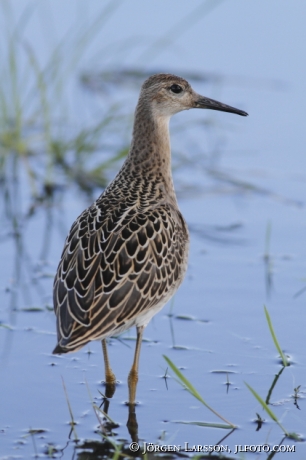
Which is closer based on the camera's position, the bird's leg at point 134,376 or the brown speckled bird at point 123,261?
the brown speckled bird at point 123,261

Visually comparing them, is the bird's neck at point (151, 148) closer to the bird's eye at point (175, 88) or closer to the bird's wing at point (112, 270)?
the bird's eye at point (175, 88)

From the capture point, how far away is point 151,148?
7.33 m

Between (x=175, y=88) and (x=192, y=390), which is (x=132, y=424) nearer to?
(x=192, y=390)

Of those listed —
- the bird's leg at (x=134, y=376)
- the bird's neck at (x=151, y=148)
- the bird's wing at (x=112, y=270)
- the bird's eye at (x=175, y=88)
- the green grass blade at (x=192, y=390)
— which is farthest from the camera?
→ the bird's eye at (x=175, y=88)

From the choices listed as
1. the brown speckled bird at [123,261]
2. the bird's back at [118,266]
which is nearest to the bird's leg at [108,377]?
the brown speckled bird at [123,261]

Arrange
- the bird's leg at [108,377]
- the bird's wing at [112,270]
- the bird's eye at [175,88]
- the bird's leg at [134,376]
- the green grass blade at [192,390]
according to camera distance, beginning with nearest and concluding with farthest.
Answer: the green grass blade at [192,390], the bird's wing at [112,270], the bird's leg at [134,376], the bird's leg at [108,377], the bird's eye at [175,88]

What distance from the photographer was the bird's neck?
7.28 m

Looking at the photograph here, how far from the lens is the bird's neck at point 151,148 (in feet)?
23.9

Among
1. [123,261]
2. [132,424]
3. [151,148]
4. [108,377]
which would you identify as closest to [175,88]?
[151,148]

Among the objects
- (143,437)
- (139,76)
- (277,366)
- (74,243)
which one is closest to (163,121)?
(74,243)

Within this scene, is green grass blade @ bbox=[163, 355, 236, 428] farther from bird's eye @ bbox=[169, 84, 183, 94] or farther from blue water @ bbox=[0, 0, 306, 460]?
bird's eye @ bbox=[169, 84, 183, 94]

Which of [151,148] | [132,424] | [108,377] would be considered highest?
[151,148]

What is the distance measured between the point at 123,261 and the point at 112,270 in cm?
11

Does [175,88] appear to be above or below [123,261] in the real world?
above
